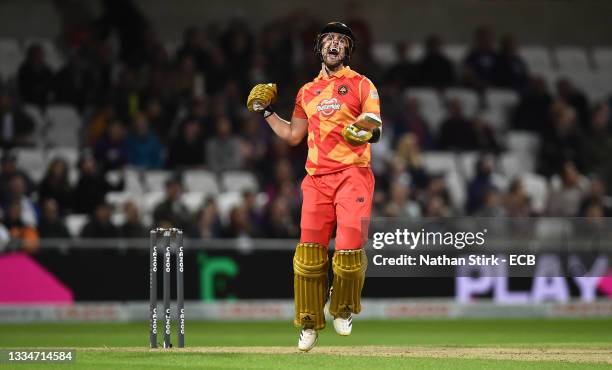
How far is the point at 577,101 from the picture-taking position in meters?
21.6

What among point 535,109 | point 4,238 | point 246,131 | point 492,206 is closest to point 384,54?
point 535,109

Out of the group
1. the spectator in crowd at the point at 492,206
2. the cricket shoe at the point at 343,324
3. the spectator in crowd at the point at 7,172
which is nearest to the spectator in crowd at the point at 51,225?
the spectator in crowd at the point at 7,172

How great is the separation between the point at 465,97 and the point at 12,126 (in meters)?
7.43

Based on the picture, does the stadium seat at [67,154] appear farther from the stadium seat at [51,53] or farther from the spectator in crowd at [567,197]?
the spectator in crowd at [567,197]

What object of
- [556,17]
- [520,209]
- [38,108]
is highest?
[556,17]

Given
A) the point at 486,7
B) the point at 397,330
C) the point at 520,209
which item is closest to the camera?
the point at 397,330

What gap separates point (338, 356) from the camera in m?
10.4

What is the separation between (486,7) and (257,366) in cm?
1546

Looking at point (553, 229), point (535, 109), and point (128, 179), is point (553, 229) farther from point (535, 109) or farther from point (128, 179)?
point (128, 179)

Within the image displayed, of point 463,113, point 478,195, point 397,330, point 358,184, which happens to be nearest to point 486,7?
point 463,113

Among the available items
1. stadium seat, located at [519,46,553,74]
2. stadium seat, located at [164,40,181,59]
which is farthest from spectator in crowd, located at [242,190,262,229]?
stadium seat, located at [519,46,553,74]

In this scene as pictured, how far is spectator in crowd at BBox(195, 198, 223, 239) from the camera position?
17484 millimetres

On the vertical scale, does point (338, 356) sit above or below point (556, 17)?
below

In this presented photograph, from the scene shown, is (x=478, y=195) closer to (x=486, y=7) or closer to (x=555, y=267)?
(x=555, y=267)
